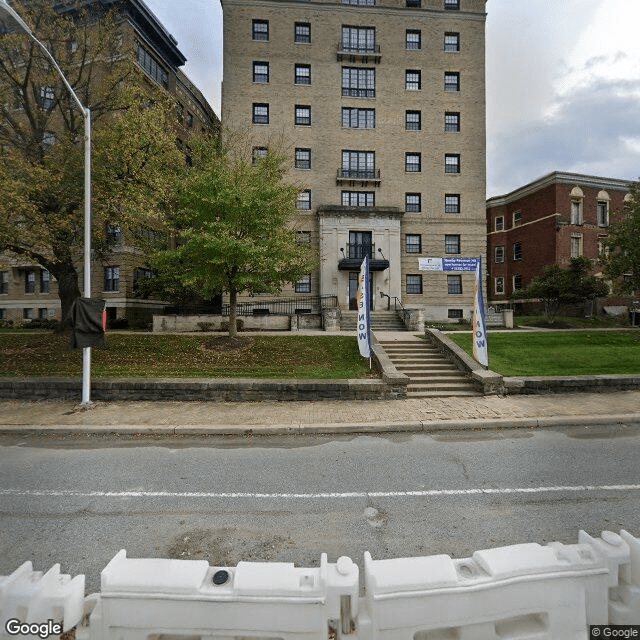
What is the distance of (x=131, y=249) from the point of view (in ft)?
91.0

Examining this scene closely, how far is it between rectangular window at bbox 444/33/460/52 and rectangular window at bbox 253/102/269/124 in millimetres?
15703

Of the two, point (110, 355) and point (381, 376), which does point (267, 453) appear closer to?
point (381, 376)

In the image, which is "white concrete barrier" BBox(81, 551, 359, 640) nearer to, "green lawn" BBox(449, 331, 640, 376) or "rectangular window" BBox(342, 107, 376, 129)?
"green lawn" BBox(449, 331, 640, 376)

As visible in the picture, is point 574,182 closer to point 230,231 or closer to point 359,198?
point 359,198

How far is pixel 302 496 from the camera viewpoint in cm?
496

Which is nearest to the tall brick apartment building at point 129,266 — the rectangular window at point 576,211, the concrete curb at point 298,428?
the concrete curb at point 298,428

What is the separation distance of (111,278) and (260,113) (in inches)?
681

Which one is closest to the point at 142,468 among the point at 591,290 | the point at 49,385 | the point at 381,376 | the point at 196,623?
the point at 196,623

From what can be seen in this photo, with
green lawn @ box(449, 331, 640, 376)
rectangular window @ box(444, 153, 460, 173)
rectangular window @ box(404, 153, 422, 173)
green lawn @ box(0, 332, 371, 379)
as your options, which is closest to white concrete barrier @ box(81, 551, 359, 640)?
green lawn @ box(0, 332, 371, 379)

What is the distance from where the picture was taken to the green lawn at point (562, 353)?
1255 centimetres

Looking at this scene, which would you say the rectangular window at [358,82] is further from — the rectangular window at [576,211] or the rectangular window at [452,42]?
the rectangular window at [576,211]

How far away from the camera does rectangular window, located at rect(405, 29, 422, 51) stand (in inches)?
1175

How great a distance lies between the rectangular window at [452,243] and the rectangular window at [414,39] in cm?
1547

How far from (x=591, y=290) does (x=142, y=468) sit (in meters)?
31.5
